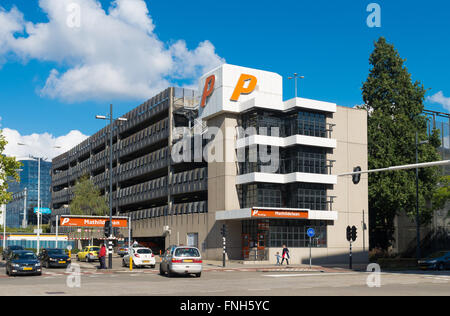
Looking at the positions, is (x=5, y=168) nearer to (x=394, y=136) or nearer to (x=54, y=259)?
(x=54, y=259)

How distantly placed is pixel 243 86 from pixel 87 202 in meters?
35.1

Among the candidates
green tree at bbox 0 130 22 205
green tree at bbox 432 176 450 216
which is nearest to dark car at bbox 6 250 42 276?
green tree at bbox 0 130 22 205

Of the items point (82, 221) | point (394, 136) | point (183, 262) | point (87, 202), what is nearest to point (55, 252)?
point (82, 221)

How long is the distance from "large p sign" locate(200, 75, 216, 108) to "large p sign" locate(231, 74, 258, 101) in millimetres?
2562

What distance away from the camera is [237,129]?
172 feet

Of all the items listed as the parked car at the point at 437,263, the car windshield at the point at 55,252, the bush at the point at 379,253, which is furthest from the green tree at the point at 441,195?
the car windshield at the point at 55,252

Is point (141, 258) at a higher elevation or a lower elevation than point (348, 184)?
lower

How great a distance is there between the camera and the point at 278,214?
4681cm

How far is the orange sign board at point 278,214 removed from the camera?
150 ft

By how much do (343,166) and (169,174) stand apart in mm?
20525

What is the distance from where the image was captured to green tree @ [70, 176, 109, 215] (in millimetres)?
77062

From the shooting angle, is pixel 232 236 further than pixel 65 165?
No
